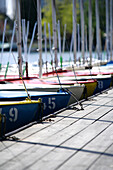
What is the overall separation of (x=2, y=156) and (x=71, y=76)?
25.3 feet

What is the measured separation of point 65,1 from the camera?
61125mm

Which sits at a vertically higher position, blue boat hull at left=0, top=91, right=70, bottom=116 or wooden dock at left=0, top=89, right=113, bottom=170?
blue boat hull at left=0, top=91, right=70, bottom=116

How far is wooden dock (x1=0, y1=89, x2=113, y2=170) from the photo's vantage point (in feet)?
15.0

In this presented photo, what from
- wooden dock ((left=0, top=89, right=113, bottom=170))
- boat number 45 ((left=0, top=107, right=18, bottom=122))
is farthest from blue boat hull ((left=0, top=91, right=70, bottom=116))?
boat number 45 ((left=0, top=107, right=18, bottom=122))

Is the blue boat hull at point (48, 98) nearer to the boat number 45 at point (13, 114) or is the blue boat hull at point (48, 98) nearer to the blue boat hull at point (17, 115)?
the blue boat hull at point (17, 115)

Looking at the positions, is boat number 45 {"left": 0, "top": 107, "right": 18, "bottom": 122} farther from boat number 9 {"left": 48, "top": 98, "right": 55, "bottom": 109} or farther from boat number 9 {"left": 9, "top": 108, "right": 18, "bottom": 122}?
boat number 9 {"left": 48, "top": 98, "right": 55, "bottom": 109}

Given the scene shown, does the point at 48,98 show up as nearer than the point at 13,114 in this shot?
No

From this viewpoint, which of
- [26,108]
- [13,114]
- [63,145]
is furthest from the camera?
[26,108]

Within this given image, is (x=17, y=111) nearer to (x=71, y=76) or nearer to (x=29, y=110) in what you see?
(x=29, y=110)

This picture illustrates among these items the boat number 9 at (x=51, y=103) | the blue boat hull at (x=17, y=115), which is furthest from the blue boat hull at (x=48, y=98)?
the blue boat hull at (x=17, y=115)

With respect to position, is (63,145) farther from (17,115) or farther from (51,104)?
(51,104)

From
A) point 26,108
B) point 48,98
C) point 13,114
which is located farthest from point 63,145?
point 48,98

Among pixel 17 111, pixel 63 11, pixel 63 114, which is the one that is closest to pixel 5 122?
pixel 17 111

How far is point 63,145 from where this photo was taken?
5.39 m
